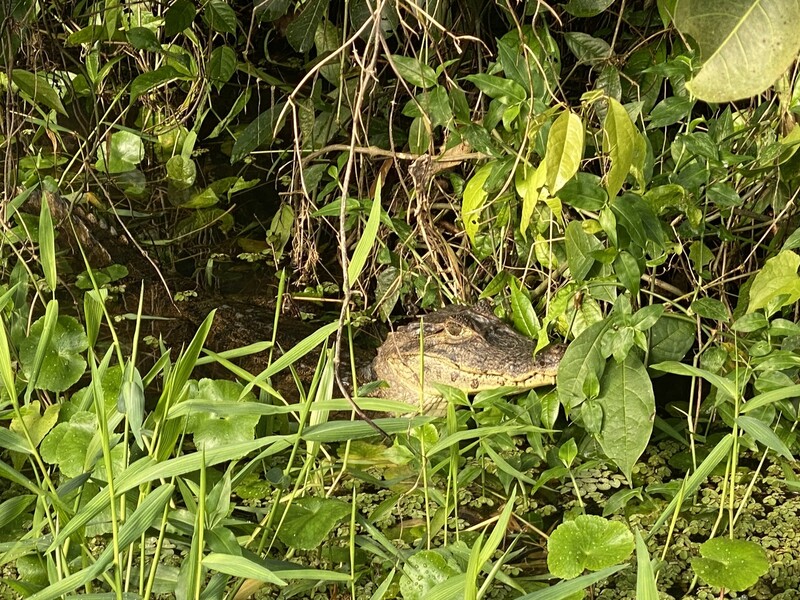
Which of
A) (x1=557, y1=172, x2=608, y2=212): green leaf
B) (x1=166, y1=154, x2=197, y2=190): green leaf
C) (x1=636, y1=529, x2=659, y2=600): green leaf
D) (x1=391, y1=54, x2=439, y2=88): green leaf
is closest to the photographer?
(x1=636, y1=529, x2=659, y2=600): green leaf

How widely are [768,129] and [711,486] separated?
84cm

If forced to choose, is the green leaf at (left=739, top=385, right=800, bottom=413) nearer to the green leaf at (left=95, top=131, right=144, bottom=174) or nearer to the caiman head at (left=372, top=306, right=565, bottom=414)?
the caiman head at (left=372, top=306, right=565, bottom=414)

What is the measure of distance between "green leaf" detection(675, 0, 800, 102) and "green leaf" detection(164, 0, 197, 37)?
190cm

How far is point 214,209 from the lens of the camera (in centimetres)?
321

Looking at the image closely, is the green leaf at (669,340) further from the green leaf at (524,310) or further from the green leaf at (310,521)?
the green leaf at (310,521)

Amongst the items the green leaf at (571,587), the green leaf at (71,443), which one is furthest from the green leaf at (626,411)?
the green leaf at (71,443)

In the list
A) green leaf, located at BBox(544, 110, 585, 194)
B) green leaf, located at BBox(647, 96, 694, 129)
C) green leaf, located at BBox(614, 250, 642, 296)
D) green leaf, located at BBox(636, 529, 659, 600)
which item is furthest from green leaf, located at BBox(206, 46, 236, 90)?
green leaf, located at BBox(636, 529, 659, 600)

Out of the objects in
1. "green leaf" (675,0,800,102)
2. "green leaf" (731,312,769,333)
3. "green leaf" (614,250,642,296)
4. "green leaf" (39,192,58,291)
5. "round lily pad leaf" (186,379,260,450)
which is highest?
"green leaf" (675,0,800,102)

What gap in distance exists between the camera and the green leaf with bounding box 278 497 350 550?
1.38 metres

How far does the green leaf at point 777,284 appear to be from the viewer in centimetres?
171

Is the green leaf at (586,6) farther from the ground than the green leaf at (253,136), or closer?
farther from the ground

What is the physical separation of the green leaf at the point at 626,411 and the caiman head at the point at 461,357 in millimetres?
351

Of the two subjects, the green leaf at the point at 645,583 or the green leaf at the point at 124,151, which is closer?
the green leaf at the point at 645,583

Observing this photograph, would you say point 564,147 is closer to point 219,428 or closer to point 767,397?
point 767,397
